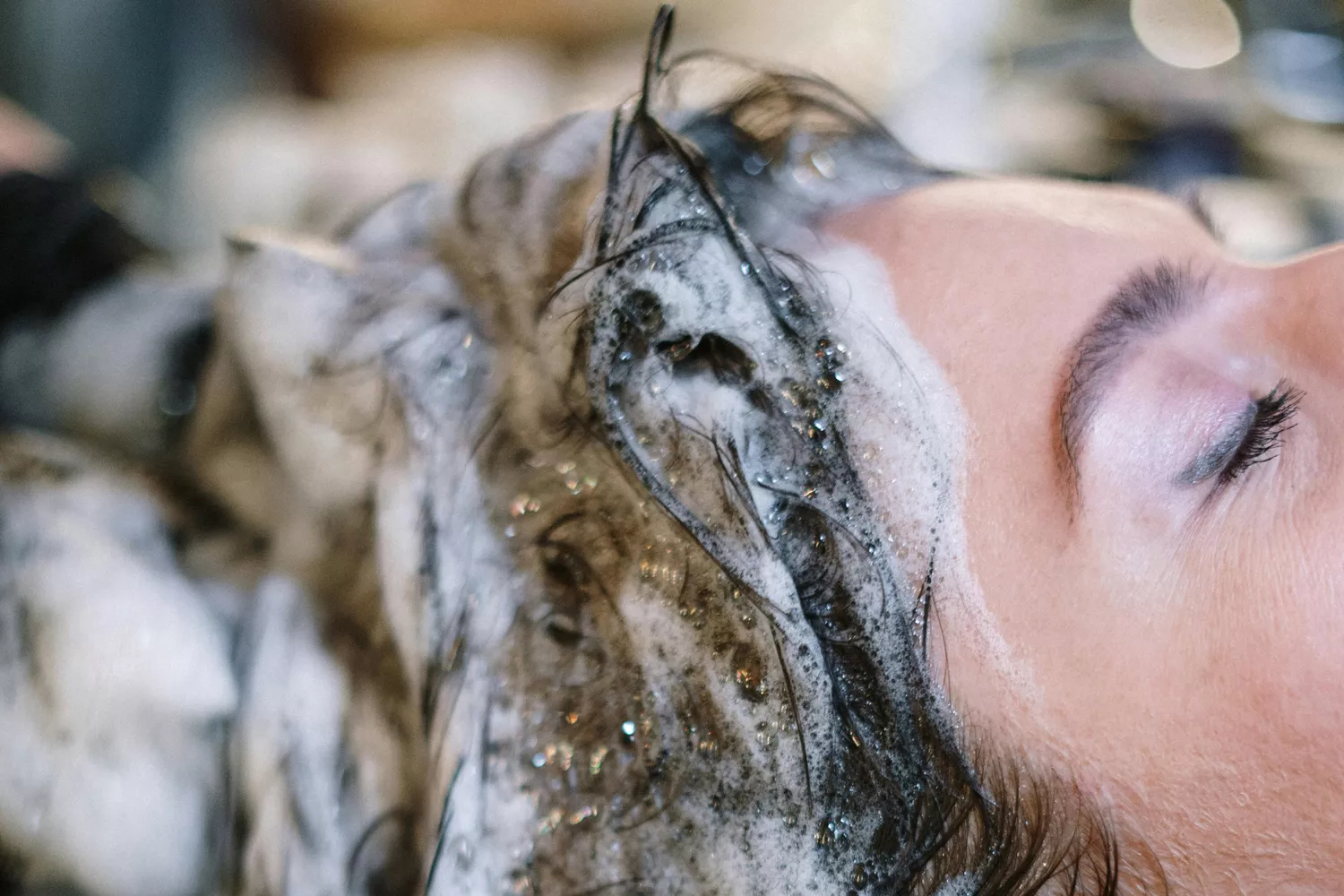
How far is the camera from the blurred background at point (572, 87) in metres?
1.22

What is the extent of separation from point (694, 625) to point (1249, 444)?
0.98 feet

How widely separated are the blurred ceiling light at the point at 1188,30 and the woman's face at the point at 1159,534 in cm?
107

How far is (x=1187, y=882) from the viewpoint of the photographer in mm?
446

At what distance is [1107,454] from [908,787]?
0.66ft

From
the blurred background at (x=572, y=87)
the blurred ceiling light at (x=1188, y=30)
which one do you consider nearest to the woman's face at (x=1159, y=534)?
the blurred background at (x=572, y=87)

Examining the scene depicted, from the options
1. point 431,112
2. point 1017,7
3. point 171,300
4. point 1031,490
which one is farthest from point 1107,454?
point 1017,7

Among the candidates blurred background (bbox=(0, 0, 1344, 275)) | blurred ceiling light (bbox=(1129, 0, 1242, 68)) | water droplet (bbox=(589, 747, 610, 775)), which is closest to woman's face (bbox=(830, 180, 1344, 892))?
water droplet (bbox=(589, 747, 610, 775))

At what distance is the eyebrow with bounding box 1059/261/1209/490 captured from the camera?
0.47 metres

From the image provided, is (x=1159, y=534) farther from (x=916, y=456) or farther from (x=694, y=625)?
(x=694, y=625)

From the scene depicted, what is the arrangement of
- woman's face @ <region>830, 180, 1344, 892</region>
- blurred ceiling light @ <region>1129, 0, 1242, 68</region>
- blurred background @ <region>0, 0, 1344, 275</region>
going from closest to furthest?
1. woman's face @ <region>830, 180, 1344, 892</region>
2. blurred background @ <region>0, 0, 1344, 275</region>
3. blurred ceiling light @ <region>1129, 0, 1242, 68</region>

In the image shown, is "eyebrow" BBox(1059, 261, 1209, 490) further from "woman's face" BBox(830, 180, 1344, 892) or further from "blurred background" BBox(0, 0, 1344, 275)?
"blurred background" BBox(0, 0, 1344, 275)

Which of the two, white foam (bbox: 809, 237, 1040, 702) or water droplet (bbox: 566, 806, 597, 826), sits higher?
white foam (bbox: 809, 237, 1040, 702)

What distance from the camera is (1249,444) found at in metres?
0.47

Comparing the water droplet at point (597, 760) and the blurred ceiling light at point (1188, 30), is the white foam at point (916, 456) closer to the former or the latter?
the water droplet at point (597, 760)
